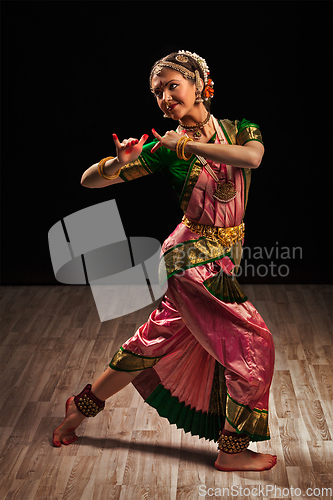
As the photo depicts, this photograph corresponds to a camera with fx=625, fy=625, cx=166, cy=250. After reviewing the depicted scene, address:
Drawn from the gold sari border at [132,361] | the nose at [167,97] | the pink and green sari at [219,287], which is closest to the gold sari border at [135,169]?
the pink and green sari at [219,287]

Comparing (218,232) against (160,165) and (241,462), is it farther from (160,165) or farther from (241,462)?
(241,462)

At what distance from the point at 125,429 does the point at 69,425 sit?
25cm

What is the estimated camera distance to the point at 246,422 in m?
2.28

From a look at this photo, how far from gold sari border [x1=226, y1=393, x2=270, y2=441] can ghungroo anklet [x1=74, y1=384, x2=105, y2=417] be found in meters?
0.56

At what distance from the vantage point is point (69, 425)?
2572 millimetres

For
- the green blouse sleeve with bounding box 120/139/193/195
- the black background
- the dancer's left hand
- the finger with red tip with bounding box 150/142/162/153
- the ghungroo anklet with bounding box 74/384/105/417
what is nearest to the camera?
the dancer's left hand

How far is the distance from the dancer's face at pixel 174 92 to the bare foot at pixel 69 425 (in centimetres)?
125

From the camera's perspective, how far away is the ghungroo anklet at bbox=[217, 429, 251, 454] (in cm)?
233

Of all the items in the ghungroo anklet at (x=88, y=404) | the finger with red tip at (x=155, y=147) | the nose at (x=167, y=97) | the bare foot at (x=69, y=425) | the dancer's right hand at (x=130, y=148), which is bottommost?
the bare foot at (x=69, y=425)

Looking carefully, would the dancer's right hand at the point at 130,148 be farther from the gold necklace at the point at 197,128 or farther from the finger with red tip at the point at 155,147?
the gold necklace at the point at 197,128

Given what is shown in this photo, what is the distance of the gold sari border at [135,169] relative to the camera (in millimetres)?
2246

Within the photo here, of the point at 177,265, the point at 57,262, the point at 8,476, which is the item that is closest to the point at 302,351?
the point at 177,265

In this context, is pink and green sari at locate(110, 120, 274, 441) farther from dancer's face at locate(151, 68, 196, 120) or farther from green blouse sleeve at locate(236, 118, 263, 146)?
dancer's face at locate(151, 68, 196, 120)

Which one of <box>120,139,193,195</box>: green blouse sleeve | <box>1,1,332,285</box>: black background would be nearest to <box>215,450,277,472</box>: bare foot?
<box>120,139,193,195</box>: green blouse sleeve
